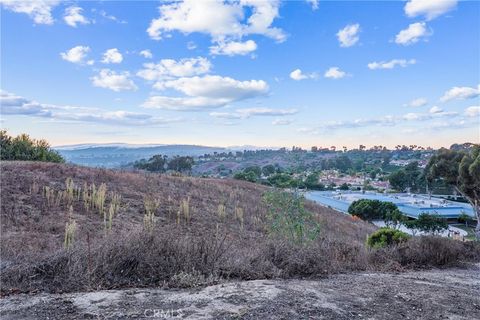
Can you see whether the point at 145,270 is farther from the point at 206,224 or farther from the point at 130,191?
the point at 130,191

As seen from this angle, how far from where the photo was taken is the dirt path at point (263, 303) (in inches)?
143

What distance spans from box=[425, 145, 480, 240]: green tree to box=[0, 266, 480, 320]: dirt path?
10.9m

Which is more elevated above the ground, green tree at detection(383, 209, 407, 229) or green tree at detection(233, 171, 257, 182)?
green tree at detection(233, 171, 257, 182)

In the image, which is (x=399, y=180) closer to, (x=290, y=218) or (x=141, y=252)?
(x=290, y=218)

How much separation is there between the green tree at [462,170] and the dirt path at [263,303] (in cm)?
1091

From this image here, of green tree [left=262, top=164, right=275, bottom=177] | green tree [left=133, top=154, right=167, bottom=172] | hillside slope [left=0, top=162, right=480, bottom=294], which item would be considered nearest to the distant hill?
green tree [left=133, top=154, right=167, bottom=172]

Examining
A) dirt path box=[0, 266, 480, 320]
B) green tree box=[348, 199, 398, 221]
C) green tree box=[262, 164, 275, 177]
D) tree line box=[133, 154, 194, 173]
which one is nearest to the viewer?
dirt path box=[0, 266, 480, 320]

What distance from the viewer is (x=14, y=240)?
287 inches

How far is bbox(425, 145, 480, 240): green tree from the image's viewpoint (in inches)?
591

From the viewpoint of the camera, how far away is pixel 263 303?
12.9 feet

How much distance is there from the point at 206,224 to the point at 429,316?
389 inches

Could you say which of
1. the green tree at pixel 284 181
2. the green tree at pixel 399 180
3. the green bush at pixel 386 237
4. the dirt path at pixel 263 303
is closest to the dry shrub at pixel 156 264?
the dirt path at pixel 263 303

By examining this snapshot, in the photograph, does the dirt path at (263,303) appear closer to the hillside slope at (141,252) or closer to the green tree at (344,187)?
the hillside slope at (141,252)

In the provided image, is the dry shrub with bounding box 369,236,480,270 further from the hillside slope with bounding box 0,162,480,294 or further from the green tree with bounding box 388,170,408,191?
the green tree with bounding box 388,170,408,191
